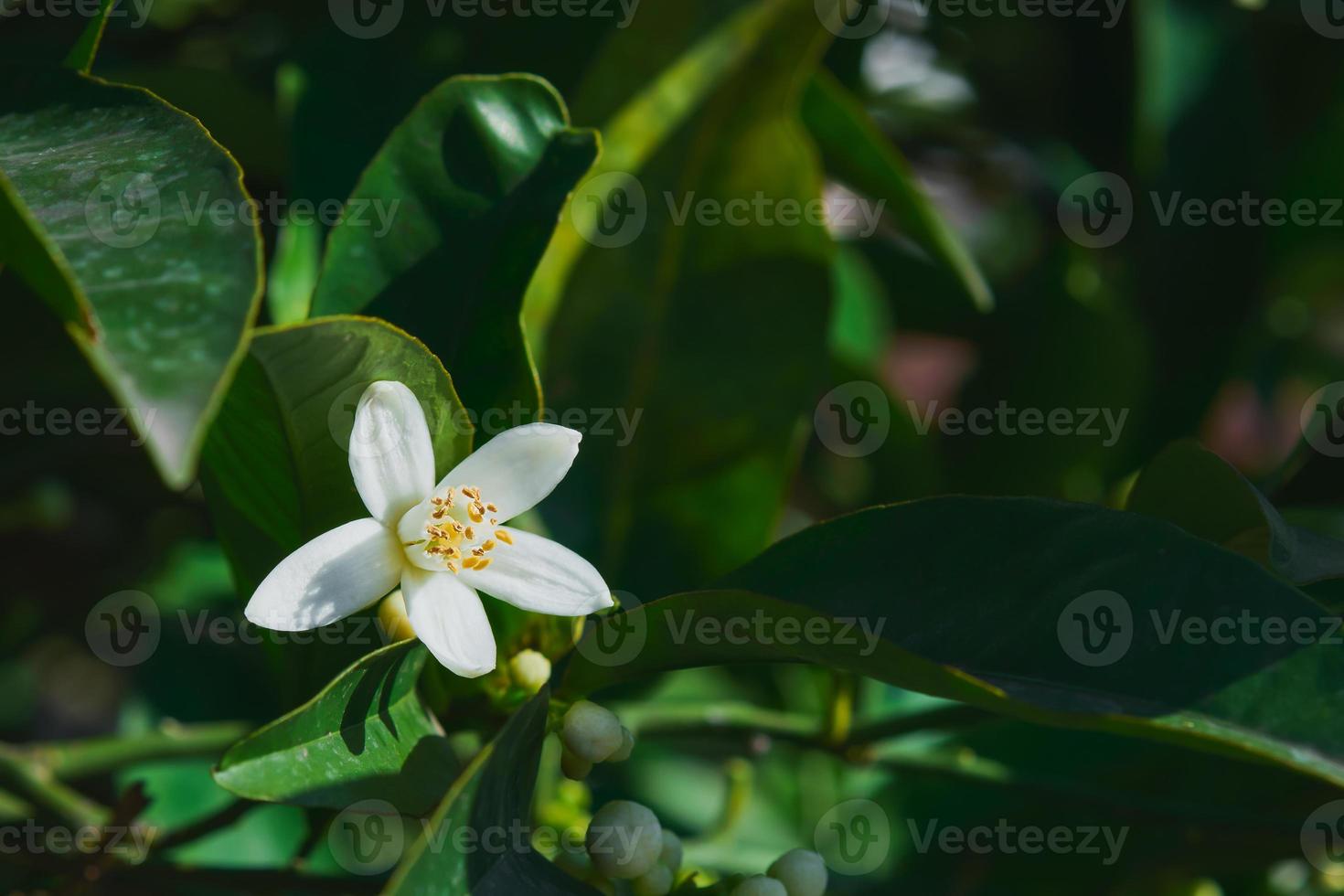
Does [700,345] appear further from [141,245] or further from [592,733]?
[141,245]

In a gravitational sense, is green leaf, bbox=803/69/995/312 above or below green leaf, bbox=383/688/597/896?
above

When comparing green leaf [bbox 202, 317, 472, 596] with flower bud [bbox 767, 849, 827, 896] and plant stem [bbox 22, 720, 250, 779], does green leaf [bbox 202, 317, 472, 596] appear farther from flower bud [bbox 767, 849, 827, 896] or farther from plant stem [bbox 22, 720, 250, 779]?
flower bud [bbox 767, 849, 827, 896]

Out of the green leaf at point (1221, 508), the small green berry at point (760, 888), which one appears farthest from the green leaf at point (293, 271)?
the green leaf at point (1221, 508)

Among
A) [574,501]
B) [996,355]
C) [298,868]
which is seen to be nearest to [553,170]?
[574,501]

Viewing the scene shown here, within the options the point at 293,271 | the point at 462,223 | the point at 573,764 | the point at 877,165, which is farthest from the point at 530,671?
the point at 877,165

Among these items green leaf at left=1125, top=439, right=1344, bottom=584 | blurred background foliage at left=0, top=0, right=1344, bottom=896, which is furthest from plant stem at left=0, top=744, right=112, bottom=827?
green leaf at left=1125, top=439, right=1344, bottom=584
